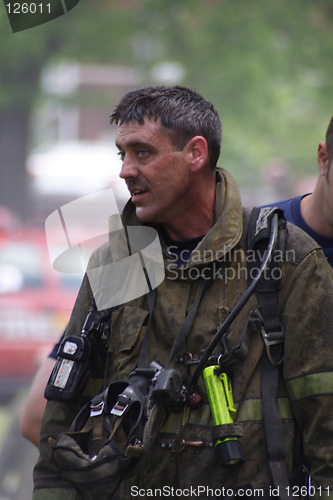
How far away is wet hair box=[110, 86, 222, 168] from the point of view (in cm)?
296

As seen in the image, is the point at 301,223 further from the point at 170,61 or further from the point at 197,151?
the point at 170,61

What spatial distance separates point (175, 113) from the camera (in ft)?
9.75

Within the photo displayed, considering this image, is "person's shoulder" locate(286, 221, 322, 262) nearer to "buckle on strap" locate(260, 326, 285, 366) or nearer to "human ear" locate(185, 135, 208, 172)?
"buckle on strap" locate(260, 326, 285, 366)

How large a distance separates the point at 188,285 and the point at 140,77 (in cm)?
1386

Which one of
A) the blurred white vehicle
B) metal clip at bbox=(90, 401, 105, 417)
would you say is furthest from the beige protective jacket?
the blurred white vehicle

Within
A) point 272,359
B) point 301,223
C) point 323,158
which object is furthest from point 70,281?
point 272,359

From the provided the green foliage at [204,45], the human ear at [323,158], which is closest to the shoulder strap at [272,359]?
the human ear at [323,158]

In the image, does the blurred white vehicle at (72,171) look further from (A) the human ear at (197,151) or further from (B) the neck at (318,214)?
(A) the human ear at (197,151)

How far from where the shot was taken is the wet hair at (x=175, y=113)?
9.72ft

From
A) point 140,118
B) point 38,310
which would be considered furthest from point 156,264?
point 38,310

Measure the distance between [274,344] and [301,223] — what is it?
1005 mm

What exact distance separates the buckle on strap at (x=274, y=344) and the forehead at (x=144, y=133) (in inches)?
32.4

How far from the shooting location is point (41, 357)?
29.7 feet

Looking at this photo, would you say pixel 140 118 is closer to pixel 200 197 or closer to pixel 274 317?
pixel 200 197
